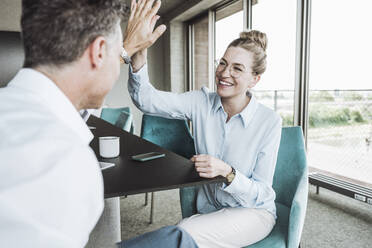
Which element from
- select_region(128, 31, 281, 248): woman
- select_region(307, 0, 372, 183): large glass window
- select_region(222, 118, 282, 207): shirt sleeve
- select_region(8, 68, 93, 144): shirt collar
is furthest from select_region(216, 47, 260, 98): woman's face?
select_region(307, 0, 372, 183): large glass window

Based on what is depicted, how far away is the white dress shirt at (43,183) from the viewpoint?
37cm

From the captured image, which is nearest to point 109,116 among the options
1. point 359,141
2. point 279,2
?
point 279,2

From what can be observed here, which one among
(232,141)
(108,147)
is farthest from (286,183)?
(108,147)

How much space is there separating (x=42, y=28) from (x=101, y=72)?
0.46 ft

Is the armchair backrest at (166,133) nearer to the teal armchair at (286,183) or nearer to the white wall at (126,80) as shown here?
the teal armchair at (286,183)

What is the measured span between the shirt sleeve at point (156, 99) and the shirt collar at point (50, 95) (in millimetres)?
827

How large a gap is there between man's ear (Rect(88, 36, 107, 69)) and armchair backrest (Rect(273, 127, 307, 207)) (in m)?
1.11

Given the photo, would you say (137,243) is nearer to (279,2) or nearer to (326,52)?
(326,52)

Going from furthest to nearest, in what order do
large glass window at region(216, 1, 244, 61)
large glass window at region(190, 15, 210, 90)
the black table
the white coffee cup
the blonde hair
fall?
large glass window at region(190, 15, 210, 90) < large glass window at region(216, 1, 244, 61) < the blonde hair < the white coffee cup < the black table

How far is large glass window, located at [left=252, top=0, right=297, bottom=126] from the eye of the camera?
3364mm

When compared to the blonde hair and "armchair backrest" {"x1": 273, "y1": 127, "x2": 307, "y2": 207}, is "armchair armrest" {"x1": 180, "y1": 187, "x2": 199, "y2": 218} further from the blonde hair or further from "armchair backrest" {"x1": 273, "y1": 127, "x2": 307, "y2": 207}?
the blonde hair

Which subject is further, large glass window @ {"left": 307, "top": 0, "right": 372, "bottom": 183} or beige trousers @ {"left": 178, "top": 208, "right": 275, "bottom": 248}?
large glass window @ {"left": 307, "top": 0, "right": 372, "bottom": 183}

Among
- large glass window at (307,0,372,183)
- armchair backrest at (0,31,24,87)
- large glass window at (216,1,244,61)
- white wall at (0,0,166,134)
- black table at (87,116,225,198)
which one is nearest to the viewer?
black table at (87,116,225,198)

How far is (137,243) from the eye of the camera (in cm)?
86
